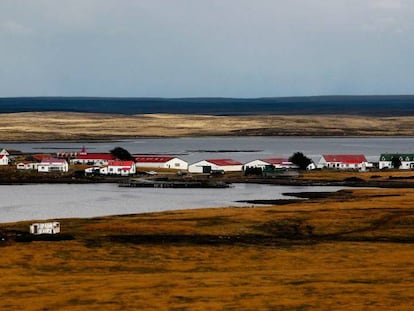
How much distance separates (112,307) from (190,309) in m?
2.28

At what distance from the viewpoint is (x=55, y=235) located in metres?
47.2

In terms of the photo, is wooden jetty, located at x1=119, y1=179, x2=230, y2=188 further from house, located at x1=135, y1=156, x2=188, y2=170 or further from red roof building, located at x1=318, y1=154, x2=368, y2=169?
red roof building, located at x1=318, y1=154, x2=368, y2=169

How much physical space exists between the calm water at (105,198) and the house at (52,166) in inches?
447

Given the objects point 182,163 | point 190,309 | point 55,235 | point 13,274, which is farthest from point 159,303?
point 182,163

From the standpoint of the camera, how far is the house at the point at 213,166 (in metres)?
107

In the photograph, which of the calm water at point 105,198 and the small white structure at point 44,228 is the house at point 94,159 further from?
the small white structure at point 44,228

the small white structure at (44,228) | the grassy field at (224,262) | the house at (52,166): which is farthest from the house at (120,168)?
the small white structure at (44,228)

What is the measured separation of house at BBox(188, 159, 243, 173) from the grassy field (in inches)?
1688

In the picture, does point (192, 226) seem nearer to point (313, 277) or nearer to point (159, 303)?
point (313, 277)

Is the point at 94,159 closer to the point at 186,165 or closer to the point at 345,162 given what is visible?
the point at 186,165

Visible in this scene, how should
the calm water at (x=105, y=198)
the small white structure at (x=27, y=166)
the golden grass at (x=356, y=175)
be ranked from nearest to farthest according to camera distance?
the calm water at (x=105, y=198)
the golden grass at (x=356, y=175)
the small white structure at (x=27, y=166)

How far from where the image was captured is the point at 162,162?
113 metres

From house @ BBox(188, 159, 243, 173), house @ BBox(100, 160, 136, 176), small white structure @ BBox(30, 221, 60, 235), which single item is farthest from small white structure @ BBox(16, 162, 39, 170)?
small white structure @ BBox(30, 221, 60, 235)

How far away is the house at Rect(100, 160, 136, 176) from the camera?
105 m
